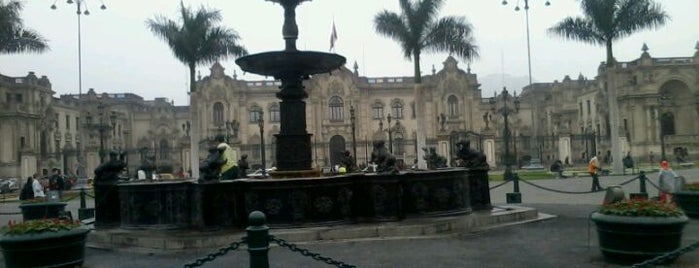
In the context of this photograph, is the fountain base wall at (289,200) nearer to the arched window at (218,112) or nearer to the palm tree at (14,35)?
the palm tree at (14,35)

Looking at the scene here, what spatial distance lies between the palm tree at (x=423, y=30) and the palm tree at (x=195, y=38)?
8.89m

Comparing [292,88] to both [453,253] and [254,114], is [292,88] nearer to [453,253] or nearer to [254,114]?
[453,253]

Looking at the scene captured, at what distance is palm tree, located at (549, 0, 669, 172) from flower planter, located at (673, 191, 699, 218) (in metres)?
20.1

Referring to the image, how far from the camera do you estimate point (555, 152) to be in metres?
65.3

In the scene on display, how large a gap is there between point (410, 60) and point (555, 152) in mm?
38005

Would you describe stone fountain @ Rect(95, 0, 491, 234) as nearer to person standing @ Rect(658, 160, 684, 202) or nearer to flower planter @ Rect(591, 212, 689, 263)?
flower planter @ Rect(591, 212, 689, 263)

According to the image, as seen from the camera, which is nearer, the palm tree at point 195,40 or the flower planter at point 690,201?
the flower planter at point 690,201

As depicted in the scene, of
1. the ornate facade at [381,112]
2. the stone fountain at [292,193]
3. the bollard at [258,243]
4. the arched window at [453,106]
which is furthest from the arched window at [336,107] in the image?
the bollard at [258,243]

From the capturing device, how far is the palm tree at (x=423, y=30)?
31562 millimetres

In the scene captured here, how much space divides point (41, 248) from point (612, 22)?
29830 millimetres

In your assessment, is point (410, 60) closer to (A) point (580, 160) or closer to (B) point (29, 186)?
(B) point (29, 186)

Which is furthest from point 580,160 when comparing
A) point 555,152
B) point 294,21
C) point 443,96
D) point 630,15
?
point 294,21

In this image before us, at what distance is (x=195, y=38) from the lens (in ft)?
110

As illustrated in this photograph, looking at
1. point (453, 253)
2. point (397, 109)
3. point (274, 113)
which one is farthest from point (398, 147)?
point (453, 253)
